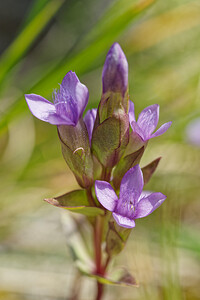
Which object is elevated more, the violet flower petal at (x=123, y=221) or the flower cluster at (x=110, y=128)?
the flower cluster at (x=110, y=128)

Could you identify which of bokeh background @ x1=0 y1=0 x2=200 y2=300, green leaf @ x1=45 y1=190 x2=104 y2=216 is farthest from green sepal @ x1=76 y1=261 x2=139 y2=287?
green leaf @ x1=45 y1=190 x2=104 y2=216

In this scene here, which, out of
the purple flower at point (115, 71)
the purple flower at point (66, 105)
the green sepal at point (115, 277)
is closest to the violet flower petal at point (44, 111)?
the purple flower at point (66, 105)

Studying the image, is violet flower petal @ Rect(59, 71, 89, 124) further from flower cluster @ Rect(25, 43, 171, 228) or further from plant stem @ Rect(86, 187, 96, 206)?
plant stem @ Rect(86, 187, 96, 206)

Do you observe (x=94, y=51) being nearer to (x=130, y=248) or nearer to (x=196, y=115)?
(x=196, y=115)

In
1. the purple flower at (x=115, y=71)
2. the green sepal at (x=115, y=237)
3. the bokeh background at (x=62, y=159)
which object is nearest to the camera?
the purple flower at (x=115, y=71)

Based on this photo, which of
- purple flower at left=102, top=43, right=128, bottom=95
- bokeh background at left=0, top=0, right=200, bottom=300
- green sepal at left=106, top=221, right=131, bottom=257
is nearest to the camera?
purple flower at left=102, top=43, right=128, bottom=95

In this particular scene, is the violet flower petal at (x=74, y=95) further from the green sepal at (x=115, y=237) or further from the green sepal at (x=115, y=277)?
the green sepal at (x=115, y=277)

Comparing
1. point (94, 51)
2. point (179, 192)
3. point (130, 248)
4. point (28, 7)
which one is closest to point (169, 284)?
point (130, 248)
